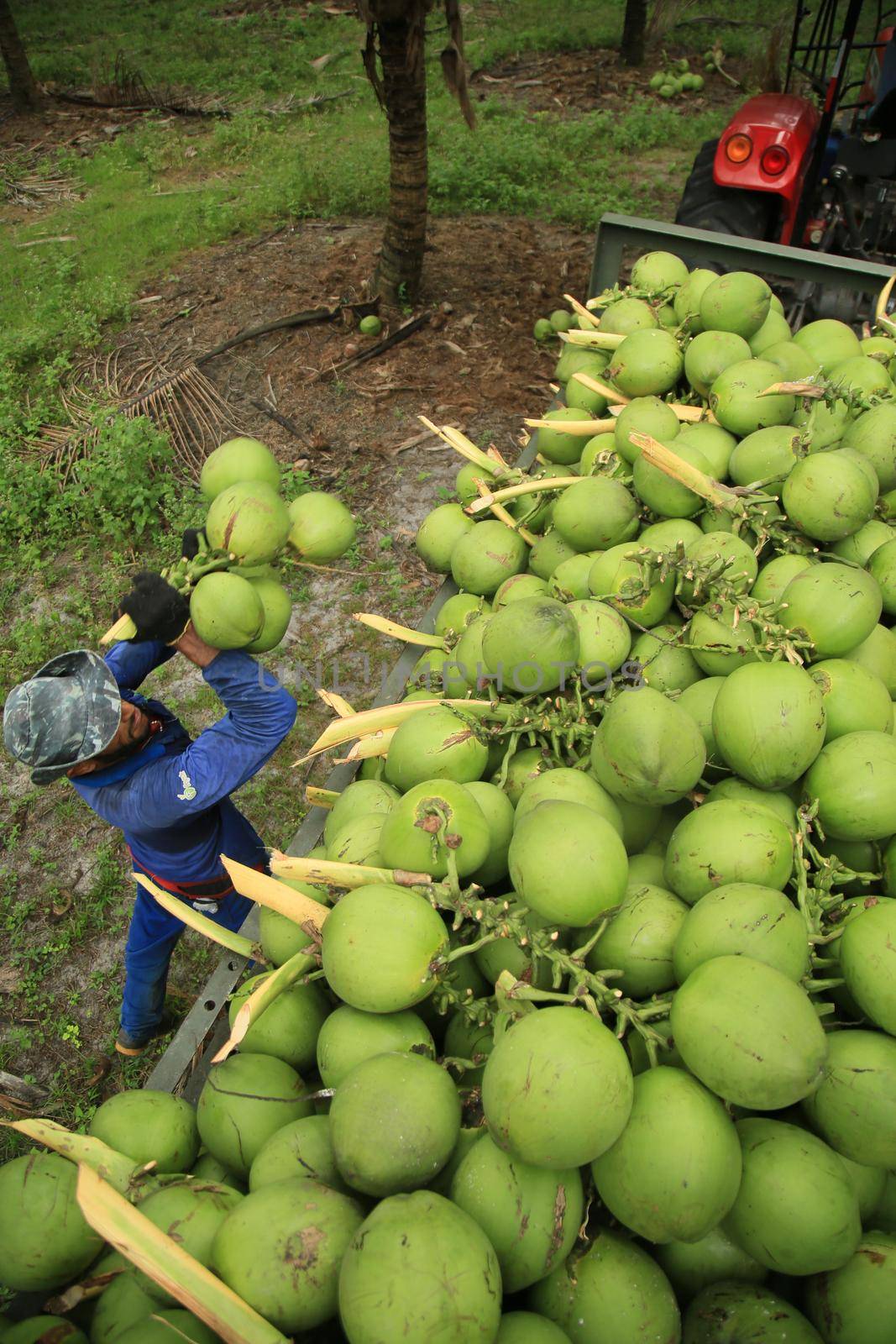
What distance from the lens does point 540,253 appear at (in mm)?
8664

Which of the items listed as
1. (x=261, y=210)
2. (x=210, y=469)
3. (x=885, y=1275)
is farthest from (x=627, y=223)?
(x=261, y=210)

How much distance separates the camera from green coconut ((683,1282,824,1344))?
4.83 ft

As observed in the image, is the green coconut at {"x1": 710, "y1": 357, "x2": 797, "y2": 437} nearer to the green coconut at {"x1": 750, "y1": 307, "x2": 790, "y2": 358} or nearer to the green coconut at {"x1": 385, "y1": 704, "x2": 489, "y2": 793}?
the green coconut at {"x1": 750, "y1": 307, "x2": 790, "y2": 358}

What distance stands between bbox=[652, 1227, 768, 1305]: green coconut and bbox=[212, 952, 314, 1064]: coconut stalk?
34.9 inches

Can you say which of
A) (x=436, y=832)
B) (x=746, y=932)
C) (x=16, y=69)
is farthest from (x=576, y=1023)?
(x=16, y=69)

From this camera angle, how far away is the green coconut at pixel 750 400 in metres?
2.84

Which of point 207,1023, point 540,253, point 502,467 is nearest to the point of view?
point 207,1023

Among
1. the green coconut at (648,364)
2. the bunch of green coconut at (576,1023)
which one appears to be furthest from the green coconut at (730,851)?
the green coconut at (648,364)

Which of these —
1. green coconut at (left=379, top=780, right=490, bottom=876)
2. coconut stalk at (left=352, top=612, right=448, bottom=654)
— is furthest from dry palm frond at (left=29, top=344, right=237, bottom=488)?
green coconut at (left=379, top=780, right=490, bottom=876)

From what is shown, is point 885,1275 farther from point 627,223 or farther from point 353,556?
point 353,556

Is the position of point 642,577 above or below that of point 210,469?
below

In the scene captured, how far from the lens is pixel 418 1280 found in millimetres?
1283

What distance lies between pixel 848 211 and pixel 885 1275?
6.16 meters

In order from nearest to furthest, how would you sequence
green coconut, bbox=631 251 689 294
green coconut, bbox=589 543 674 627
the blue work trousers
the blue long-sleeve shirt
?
green coconut, bbox=589 543 674 627
the blue long-sleeve shirt
the blue work trousers
green coconut, bbox=631 251 689 294
